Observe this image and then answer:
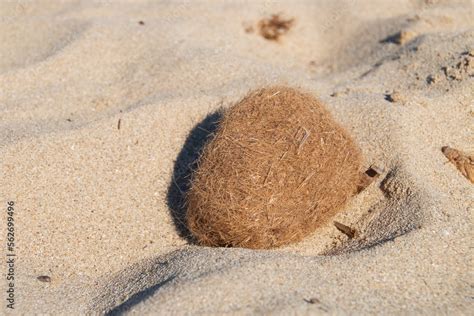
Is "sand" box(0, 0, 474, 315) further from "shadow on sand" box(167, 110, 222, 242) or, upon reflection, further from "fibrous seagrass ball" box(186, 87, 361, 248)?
"fibrous seagrass ball" box(186, 87, 361, 248)

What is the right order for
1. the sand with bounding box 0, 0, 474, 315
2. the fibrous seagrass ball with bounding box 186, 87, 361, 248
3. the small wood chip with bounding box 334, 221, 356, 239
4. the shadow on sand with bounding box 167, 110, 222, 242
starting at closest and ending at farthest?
1. the sand with bounding box 0, 0, 474, 315
2. the fibrous seagrass ball with bounding box 186, 87, 361, 248
3. the small wood chip with bounding box 334, 221, 356, 239
4. the shadow on sand with bounding box 167, 110, 222, 242

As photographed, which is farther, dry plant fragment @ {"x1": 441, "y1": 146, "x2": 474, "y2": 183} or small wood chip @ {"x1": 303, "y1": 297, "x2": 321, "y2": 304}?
dry plant fragment @ {"x1": 441, "y1": 146, "x2": 474, "y2": 183}

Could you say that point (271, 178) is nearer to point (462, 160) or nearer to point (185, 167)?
point (185, 167)

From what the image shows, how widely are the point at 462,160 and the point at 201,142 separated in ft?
5.61

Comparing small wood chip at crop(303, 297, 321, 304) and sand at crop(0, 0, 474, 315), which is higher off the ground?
small wood chip at crop(303, 297, 321, 304)

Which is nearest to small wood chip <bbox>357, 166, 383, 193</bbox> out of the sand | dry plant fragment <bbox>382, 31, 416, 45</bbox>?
the sand

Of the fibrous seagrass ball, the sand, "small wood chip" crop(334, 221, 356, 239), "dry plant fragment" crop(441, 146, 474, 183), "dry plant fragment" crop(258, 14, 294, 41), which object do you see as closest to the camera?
the sand

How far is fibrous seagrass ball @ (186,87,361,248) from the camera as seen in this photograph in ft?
10.9

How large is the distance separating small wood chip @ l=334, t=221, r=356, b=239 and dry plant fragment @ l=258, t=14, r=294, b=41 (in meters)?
2.74

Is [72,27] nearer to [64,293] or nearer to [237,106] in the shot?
[237,106]

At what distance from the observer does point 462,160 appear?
401 centimetres

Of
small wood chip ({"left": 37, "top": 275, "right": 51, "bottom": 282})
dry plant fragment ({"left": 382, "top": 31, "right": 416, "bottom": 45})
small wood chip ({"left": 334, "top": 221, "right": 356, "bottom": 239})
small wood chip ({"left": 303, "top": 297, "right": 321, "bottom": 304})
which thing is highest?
small wood chip ({"left": 303, "top": 297, "right": 321, "bottom": 304})

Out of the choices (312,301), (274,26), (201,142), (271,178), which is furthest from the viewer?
(274,26)

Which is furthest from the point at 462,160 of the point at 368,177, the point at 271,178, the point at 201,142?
the point at 201,142
